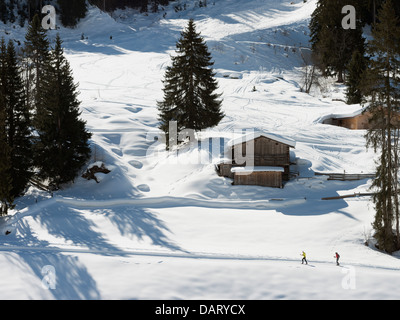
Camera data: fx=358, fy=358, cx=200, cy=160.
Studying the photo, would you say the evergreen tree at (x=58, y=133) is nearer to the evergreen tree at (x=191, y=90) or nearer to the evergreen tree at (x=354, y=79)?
the evergreen tree at (x=191, y=90)

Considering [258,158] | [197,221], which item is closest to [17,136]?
[197,221]

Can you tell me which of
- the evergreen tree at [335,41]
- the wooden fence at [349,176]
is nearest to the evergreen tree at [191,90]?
the wooden fence at [349,176]

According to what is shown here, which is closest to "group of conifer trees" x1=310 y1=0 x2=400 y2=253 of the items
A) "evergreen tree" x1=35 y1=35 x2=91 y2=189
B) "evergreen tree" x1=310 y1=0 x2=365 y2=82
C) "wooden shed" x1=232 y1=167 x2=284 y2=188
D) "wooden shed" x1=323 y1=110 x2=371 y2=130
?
"wooden shed" x1=232 y1=167 x2=284 y2=188

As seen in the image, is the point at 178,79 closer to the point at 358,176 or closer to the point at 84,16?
the point at 358,176

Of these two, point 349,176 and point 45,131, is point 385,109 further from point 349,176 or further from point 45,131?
point 45,131

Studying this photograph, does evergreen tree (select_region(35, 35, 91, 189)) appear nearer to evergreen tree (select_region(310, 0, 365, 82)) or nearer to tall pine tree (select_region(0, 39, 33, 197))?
tall pine tree (select_region(0, 39, 33, 197))
